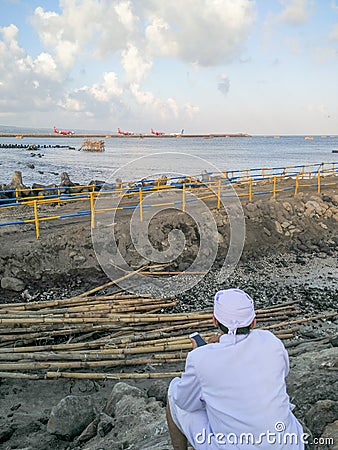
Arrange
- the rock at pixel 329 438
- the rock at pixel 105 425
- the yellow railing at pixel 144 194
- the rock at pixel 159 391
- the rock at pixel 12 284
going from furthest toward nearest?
1. the yellow railing at pixel 144 194
2. the rock at pixel 12 284
3. the rock at pixel 159 391
4. the rock at pixel 105 425
5. the rock at pixel 329 438

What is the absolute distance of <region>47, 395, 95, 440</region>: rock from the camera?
496 cm

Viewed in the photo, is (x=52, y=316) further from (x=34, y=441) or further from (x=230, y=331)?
(x=230, y=331)

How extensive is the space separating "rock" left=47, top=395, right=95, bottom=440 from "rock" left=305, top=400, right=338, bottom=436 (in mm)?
2664

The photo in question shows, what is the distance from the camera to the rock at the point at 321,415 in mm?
3773

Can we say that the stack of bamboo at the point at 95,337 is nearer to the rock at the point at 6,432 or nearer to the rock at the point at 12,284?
the rock at the point at 6,432

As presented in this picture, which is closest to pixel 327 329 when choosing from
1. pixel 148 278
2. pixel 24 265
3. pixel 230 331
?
pixel 148 278

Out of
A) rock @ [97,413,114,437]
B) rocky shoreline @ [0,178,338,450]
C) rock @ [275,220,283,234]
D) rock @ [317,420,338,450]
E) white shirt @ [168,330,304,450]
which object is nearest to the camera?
white shirt @ [168,330,304,450]

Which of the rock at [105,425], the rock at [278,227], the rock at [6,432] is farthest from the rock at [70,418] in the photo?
the rock at [278,227]

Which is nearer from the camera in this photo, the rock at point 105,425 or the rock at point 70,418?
the rock at point 105,425

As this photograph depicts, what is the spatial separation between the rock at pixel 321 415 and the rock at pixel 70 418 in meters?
2.66

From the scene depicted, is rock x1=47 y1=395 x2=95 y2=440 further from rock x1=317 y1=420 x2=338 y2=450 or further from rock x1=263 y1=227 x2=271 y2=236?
rock x1=263 y1=227 x2=271 y2=236

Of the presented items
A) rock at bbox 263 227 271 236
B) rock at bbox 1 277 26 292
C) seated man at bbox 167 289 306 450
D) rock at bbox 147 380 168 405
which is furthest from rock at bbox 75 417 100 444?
rock at bbox 263 227 271 236

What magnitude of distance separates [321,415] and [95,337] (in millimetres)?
4632

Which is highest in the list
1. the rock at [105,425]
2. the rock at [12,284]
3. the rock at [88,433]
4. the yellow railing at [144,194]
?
the yellow railing at [144,194]
